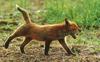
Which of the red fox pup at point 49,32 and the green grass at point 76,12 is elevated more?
the red fox pup at point 49,32

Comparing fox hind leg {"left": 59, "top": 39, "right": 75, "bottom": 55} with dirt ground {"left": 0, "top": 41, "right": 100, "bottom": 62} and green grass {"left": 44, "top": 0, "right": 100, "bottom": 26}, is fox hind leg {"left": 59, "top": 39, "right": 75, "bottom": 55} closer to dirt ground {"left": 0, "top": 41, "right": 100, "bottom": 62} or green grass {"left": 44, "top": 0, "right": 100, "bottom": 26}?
dirt ground {"left": 0, "top": 41, "right": 100, "bottom": 62}

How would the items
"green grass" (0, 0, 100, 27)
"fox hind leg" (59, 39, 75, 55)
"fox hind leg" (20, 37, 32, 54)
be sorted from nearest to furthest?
"fox hind leg" (59, 39, 75, 55) → "fox hind leg" (20, 37, 32, 54) → "green grass" (0, 0, 100, 27)

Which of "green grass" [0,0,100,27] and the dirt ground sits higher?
the dirt ground

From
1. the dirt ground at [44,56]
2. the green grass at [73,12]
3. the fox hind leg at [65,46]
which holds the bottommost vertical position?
the green grass at [73,12]

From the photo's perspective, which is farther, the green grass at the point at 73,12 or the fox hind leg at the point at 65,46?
the green grass at the point at 73,12

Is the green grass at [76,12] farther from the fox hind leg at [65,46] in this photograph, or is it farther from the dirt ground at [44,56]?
the fox hind leg at [65,46]

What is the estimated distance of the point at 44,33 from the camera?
723 centimetres

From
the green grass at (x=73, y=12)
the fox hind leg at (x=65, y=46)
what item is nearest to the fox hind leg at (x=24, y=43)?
the fox hind leg at (x=65, y=46)

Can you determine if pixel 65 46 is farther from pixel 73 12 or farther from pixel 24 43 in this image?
pixel 73 12

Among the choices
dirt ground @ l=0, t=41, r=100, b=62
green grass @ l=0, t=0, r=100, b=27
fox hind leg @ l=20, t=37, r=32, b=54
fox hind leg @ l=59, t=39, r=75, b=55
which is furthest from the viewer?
green grass @ l=0, t=0, r=100, b=27

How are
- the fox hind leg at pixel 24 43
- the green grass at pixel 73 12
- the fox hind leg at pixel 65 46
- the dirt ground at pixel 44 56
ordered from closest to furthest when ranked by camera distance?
1. the dirt ground at pixel 44 56
2. the fox hind leg at pixel 65 46
3. the fox hind leg at pixel 24 43
4. the green grass at pixel 73 12

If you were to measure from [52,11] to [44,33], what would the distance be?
8.97ft

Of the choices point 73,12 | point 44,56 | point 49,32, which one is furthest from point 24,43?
point 73,12

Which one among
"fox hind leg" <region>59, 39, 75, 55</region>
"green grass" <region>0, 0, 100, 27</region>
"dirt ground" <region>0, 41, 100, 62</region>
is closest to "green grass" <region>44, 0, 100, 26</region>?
"green grass" <region>0, 0, 100, 27</region>
